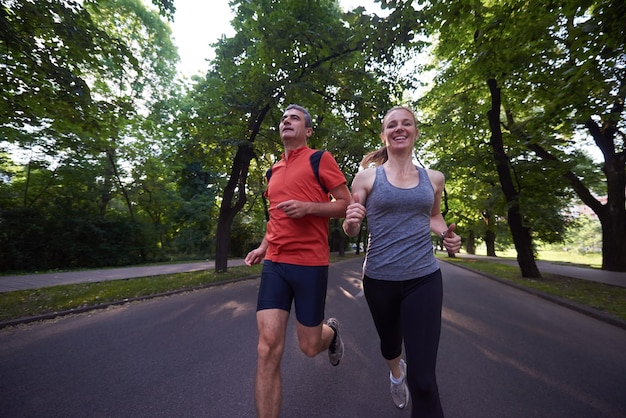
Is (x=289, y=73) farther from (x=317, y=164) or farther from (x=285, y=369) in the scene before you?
(x=285, y=369)

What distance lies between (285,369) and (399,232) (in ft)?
7.31

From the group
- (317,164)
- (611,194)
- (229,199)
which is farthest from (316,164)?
(611,194)

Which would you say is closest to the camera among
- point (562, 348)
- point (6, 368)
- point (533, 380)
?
point (533, 380)

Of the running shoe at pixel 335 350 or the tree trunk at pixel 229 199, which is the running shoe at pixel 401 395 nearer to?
the running shoe at pixel 335 350

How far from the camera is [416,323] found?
184 cm

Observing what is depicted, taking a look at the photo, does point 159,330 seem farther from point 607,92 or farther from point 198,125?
point 607,92

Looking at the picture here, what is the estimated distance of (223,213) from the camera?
11539 mm

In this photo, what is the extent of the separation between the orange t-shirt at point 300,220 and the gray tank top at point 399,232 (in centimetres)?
36

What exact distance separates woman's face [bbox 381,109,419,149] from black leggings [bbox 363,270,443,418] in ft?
3.41

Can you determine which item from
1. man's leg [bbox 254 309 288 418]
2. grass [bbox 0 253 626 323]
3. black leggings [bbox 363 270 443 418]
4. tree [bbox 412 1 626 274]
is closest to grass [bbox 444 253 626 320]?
grass [bbox 0 253 626 323]

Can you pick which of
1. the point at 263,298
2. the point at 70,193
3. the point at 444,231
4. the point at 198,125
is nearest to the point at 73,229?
the point at 70,193

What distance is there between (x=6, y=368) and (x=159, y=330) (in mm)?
1723

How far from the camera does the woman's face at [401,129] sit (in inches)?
89.3

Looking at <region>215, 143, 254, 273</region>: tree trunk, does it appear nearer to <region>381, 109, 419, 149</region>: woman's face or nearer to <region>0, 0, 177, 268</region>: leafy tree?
<region>0, 0, 177, 268</region>: leafy tree
